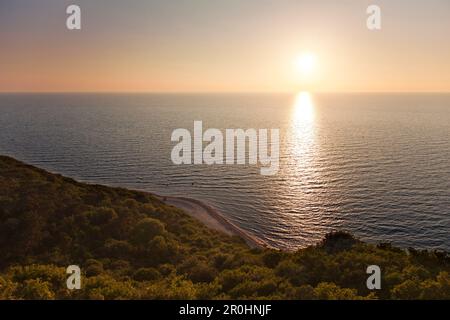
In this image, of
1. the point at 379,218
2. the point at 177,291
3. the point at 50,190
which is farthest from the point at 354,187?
the point at 177,291

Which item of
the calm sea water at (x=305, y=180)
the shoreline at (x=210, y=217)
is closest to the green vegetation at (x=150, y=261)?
the shoreline at (x=210, y=217)

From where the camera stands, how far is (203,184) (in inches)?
3492

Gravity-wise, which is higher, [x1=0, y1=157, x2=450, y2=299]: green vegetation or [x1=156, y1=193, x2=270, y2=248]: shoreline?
[x1=0, y1=157, x2=450, y2=299]: green vegetation

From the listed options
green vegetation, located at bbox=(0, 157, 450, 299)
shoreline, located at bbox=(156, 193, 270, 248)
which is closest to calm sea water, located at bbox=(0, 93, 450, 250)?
shoreline, located at bbox=(156, 193, 270, 248)

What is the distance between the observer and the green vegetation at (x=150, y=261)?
19.7m

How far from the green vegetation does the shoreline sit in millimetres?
11842

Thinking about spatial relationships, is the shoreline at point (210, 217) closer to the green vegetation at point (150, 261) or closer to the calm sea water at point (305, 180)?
the calm sea water at point (305, 180)

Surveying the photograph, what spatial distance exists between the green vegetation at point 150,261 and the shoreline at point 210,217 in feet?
38.9

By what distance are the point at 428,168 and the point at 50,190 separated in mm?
96659

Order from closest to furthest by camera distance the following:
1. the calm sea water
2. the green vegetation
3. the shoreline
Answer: the green vegetation < the shoreline < the calm sea water

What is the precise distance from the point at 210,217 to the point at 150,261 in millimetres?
36039

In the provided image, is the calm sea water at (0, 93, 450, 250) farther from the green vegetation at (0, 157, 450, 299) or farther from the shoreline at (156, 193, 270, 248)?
the green vegetation at (0, 157, 450, 299)

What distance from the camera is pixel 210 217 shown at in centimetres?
6656

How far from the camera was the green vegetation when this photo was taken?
19.7 metres
